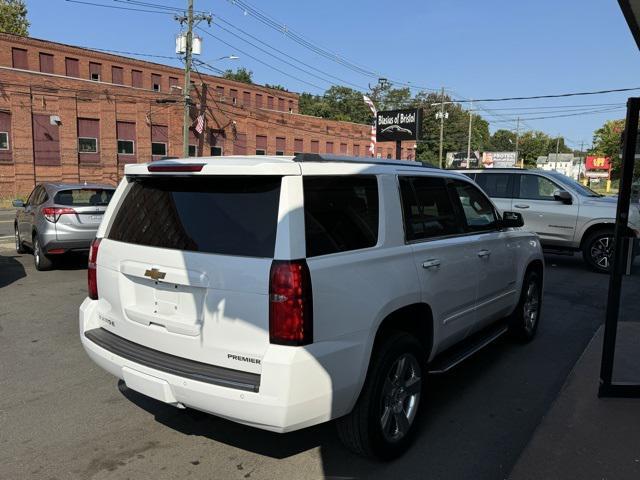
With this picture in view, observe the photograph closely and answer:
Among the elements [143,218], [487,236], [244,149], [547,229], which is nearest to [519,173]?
[547,229]

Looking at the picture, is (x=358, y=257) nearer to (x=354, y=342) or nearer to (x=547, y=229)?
(x=354, y=342)

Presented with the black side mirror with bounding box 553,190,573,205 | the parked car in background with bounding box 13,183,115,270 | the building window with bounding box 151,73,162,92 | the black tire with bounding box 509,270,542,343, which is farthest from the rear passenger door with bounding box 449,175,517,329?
the building window with bounding box 151,73,162,92

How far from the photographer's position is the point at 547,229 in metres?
10.8

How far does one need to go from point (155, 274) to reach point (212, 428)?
1.32 metres

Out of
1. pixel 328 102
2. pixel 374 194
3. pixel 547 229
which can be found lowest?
pixel 547 229

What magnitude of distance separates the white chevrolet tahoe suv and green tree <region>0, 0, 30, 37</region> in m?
56.8

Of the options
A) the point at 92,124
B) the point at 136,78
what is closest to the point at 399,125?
the point at 92,124

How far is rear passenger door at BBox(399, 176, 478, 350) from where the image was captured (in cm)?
360

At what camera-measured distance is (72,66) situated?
50.4 meters

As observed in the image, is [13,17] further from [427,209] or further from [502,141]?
[502,141]

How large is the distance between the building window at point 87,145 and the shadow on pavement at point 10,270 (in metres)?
25.2

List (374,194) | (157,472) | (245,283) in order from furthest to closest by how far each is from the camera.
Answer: (374,194) → (157,472) → (245,283)

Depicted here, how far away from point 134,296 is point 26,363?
8.03ft

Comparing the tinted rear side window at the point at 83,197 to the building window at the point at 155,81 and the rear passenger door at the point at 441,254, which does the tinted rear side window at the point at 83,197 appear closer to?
the rear passenger door at the point at 441,254
